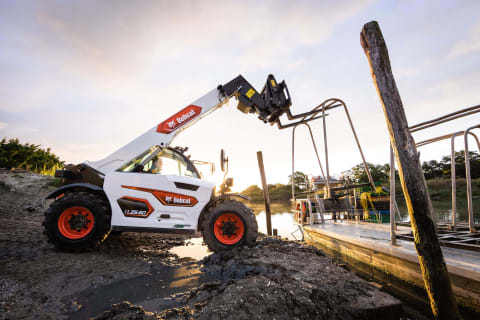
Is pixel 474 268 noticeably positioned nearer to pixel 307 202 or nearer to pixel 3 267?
pixel 307 202

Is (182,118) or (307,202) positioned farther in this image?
(307,202)

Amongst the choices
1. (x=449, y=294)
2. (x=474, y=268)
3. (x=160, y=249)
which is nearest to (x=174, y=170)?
(x=160, y=249)

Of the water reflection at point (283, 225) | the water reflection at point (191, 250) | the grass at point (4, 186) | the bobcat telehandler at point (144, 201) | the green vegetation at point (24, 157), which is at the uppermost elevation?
the green vegetation at point (24, 157)

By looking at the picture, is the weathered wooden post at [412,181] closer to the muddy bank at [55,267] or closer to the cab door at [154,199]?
the cab door at [154,199]

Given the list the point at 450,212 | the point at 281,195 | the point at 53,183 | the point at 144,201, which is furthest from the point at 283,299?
the point at 281,195

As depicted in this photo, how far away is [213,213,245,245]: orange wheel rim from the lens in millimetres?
4766

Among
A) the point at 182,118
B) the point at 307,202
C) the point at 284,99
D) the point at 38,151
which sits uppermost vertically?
the point at 38,151

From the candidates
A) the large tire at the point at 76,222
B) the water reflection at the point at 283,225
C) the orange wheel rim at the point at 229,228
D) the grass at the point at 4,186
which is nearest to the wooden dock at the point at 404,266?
the orange wheel rim at the point at 229,228

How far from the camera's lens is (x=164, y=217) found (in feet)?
15.4

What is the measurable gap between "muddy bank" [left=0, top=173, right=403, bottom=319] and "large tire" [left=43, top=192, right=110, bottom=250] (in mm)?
266

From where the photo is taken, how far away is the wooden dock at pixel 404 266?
8.96 ft

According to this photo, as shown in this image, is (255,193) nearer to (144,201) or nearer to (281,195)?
(281,195)

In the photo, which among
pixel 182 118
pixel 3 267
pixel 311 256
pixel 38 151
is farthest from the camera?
pixel 38 151

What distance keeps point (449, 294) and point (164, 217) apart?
4.50m
